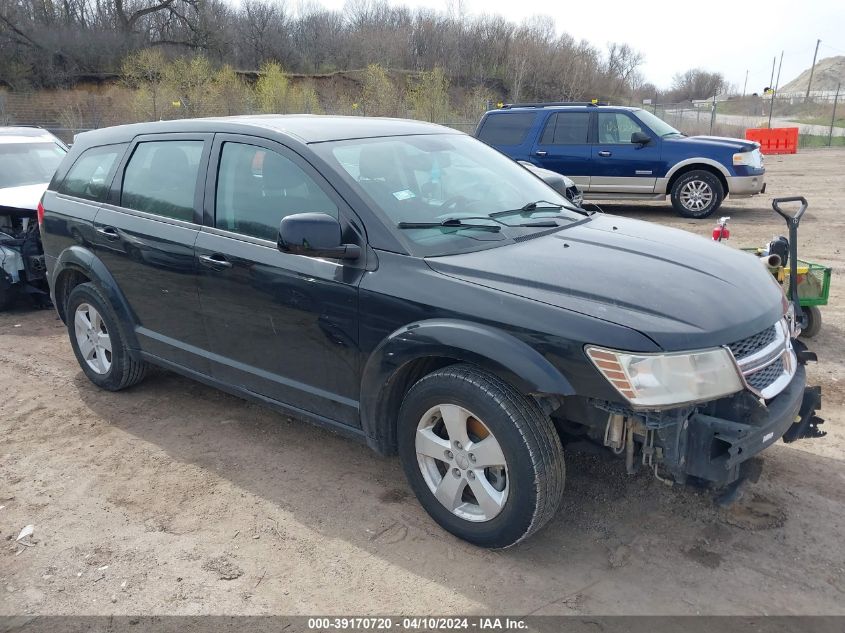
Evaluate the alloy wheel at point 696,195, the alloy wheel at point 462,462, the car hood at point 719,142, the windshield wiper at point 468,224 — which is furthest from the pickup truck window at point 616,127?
the alloy wheel at point 462,462

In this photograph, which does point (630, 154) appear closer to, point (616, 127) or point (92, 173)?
point (616, 127)

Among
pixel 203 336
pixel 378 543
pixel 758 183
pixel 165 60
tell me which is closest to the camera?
pixel 378 543

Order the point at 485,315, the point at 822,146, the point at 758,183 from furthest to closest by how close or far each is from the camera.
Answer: the point at 822,146, the point at 758,183, the point at 485,315

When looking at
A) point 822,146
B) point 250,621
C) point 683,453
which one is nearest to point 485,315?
point 683,453

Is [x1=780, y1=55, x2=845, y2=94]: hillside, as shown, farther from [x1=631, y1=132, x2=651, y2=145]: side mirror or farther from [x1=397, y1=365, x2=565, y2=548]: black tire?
[x1=397, y1=365, x2=565, y2=548]: black tire

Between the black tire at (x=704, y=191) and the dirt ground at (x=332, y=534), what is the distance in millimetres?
8060

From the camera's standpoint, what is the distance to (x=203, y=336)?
13.2 feet

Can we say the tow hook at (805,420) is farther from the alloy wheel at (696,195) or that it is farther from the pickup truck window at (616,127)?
the pickup truck window at (616,127)

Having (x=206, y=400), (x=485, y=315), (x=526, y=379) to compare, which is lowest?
(x=206, y=400)

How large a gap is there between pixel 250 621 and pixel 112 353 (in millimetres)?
2709

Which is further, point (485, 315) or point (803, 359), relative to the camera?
point (803, 359)

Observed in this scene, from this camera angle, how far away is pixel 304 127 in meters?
3.81

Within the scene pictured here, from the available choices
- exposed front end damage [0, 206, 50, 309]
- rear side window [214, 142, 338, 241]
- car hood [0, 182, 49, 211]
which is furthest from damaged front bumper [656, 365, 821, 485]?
car hood [0, 182, 49, 211]

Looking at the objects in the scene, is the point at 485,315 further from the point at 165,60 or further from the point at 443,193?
the point at 165,60
